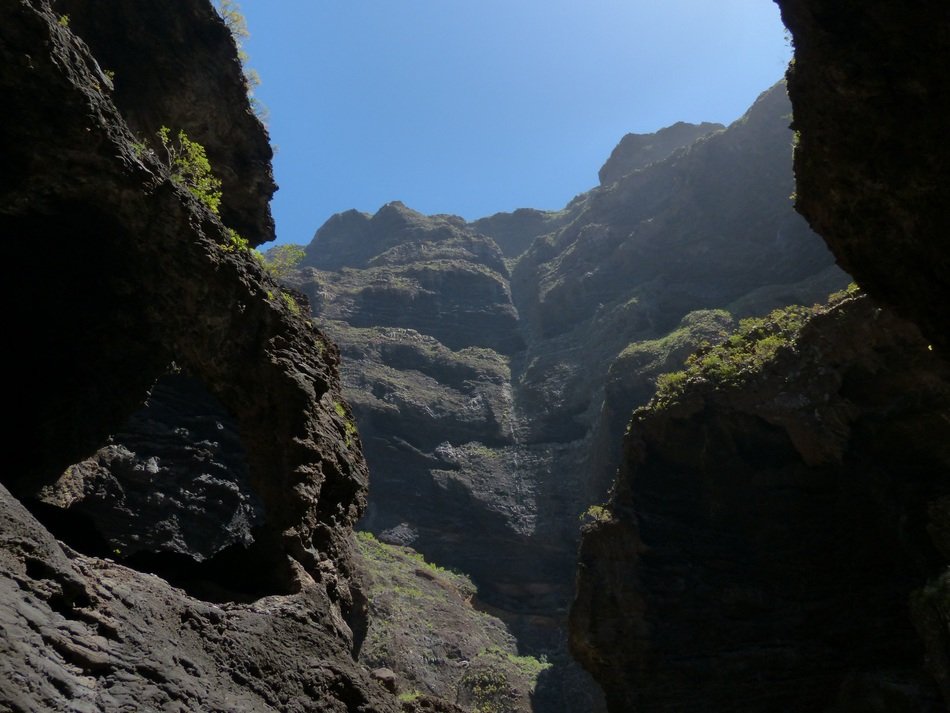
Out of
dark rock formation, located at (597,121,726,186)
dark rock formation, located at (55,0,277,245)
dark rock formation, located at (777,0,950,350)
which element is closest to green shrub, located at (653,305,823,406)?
dark rock formation, located at (777,0,950,350)

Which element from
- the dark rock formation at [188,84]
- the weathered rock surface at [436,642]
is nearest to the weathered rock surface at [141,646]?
the dark rock formation at [188,84]

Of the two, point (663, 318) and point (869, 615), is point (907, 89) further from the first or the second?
point (663, 318)

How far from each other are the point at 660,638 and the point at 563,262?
49120 mm

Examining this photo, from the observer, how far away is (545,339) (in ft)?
182

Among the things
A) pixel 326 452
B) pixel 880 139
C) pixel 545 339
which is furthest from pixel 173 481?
pixel 545 339

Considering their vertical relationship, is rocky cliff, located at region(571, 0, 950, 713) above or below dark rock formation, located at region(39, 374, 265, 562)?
below

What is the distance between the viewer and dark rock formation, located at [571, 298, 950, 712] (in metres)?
13.3

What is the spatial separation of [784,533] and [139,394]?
41.9 feet

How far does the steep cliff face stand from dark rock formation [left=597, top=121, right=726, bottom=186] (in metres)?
74.1

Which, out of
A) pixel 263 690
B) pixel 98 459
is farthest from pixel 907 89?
pixel 98 459

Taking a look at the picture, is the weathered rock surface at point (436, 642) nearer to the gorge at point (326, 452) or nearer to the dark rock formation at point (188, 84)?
the gorge at point (326, 452)

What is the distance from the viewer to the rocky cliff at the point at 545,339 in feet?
126

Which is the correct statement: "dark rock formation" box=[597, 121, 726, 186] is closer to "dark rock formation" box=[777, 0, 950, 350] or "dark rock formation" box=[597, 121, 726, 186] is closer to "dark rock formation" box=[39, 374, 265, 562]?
"dark rock formation" box=[39, 374, 265, 562]

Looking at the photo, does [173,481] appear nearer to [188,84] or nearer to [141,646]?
[188,84]
